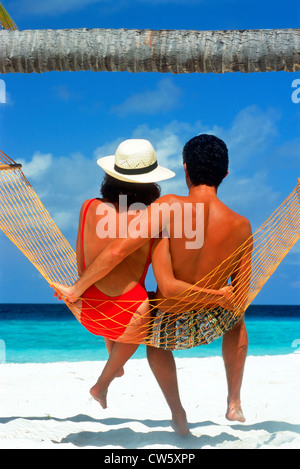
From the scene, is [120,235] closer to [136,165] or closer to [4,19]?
[136,165]

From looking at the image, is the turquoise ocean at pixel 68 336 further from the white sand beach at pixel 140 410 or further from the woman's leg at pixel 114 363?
the woman's leg at pixel 114 363

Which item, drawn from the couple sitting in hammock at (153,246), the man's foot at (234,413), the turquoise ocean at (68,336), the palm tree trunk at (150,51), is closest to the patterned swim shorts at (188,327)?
the couple sitting in hammock at (153,246)

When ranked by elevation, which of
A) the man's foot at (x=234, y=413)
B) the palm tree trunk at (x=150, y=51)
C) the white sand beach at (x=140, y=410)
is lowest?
the white sand beach at (x=140, y=410)

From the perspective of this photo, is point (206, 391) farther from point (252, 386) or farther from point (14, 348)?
point (14, 348)

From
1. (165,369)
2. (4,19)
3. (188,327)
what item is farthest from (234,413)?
(4,19)

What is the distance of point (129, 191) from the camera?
240 centimetres

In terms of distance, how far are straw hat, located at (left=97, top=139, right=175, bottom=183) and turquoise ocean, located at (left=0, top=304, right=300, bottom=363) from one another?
220 inches

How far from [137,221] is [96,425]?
173 cm

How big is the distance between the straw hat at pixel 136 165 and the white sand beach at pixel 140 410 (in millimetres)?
1421

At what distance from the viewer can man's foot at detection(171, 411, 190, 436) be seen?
2.68m

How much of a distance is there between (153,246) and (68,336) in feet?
37.2

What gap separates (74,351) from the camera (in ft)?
37.2

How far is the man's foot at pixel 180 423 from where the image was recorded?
2.68 metres

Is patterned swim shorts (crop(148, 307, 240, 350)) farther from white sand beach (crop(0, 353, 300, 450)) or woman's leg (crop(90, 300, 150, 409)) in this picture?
white sand beach (crop(0, 353, 300, 450))
